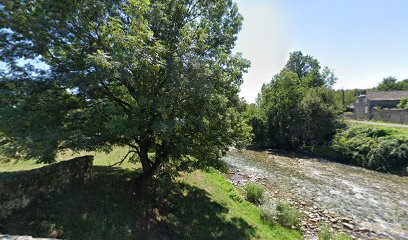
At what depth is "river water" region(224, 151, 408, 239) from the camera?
12148mm

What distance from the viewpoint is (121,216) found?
800cm

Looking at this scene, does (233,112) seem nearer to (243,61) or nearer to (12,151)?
(243,61)

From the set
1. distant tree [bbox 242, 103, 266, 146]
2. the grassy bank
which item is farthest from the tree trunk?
distant tree [bbox 242, 103, 266, 146]

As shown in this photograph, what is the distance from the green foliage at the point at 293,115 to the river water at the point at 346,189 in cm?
857

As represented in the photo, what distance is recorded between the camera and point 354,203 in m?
14.2

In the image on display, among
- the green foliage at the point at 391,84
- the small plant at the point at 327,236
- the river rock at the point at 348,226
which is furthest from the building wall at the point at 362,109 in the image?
the small plant at the point at 327,236

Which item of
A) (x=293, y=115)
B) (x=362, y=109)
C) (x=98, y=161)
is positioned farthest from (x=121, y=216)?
(x=362, y=109)

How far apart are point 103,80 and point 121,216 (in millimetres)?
4987

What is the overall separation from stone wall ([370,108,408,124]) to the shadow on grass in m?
47.9

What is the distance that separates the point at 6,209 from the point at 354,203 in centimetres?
1775

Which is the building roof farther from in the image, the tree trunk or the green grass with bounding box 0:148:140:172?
the tree trunk

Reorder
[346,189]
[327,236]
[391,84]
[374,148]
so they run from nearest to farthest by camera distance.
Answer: [327,236] → [346,189] → [374,148] → [391,84]

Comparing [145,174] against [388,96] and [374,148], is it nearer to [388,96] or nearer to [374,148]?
[374,148]

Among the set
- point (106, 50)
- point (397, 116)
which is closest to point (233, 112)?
point (106, 50)
